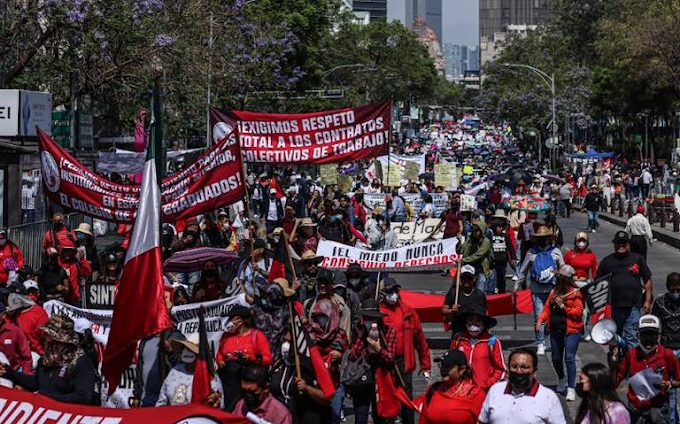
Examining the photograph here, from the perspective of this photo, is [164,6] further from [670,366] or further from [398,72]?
[398,72]

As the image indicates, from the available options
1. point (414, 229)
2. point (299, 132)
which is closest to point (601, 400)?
point (299, 132)

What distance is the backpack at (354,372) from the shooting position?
34.1 ft

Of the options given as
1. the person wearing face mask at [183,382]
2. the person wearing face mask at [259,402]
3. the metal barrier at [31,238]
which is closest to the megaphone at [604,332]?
the person wearing face mask at [183,382]

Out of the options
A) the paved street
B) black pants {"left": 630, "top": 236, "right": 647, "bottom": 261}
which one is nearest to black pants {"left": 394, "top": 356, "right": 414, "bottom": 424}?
the paved street

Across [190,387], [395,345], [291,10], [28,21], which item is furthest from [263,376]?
[291,10]

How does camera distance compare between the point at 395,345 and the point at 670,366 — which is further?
the point at 395,345

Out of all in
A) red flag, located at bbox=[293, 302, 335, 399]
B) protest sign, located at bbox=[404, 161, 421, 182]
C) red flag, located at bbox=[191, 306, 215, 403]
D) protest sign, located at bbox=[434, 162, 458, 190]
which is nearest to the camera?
red flag, located at bbox=[191, 306, 215, 403]

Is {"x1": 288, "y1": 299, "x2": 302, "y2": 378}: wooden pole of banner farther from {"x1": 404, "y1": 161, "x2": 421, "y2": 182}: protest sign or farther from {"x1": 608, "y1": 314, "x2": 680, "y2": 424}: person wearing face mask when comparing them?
{"x1": 404, "y1": 161, "x2": 421, "y2": 182}: protest sign

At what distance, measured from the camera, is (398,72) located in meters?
123

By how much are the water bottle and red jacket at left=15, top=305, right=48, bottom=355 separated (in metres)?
2.67

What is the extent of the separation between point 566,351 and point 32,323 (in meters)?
4.62

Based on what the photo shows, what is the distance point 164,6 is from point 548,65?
233ft

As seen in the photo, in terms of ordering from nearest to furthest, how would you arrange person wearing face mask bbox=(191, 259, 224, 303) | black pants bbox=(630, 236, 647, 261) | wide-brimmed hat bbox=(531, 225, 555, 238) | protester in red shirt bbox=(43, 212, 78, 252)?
1. person wearing face mask bbox=(191, 259, 224, 303)
2. wide-brimmed hat bbox=(531, 225, 555, 238)
3. black pants bbox=(630, 236, 647, 261)
4. protester in red shirt bbox=(43, 212, 78, 252)

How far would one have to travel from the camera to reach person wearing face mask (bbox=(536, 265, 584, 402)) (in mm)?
12789
